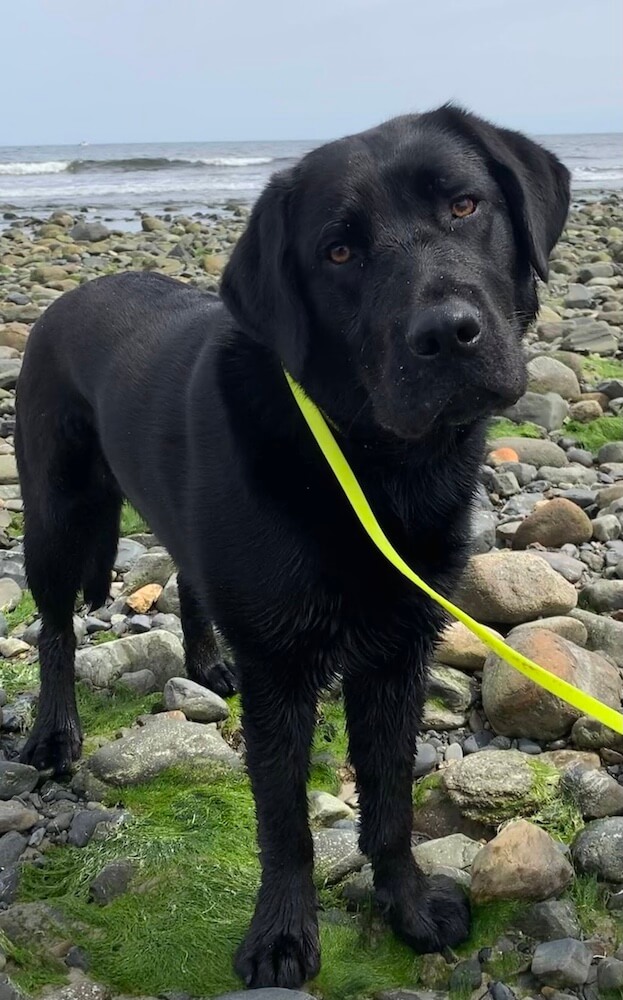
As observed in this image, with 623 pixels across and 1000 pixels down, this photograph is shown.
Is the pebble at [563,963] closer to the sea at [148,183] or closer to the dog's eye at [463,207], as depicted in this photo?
the dog's eye at [463,207]

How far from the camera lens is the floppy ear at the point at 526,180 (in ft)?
8.51

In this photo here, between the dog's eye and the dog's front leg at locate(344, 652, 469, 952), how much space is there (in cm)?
113

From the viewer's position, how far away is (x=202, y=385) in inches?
110

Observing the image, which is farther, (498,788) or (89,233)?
(89,233)

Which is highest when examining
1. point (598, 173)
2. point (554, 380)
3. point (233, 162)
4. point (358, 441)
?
point (233, 162)

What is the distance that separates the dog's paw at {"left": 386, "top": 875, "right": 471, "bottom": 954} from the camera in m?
2.53

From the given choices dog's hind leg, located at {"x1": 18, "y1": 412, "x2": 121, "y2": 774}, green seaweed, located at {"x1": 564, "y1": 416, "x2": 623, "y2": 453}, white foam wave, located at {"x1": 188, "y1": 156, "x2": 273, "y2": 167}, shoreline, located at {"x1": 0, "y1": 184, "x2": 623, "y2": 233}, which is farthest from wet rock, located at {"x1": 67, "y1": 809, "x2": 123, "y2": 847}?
white foam wave, located at {"x1": 188, "y1": 156, "x2": 273, "y2": 167}

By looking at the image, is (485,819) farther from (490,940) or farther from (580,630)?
(580,630)

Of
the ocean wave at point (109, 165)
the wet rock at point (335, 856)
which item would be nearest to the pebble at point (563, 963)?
the wet rock at point (335, 856)

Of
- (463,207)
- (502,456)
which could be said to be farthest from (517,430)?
(463,207)

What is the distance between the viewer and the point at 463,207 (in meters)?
2.48

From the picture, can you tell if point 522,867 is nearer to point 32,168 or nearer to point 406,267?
point 406,267

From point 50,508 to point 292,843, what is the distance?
1.60 m

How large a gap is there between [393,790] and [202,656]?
52.8 inches
